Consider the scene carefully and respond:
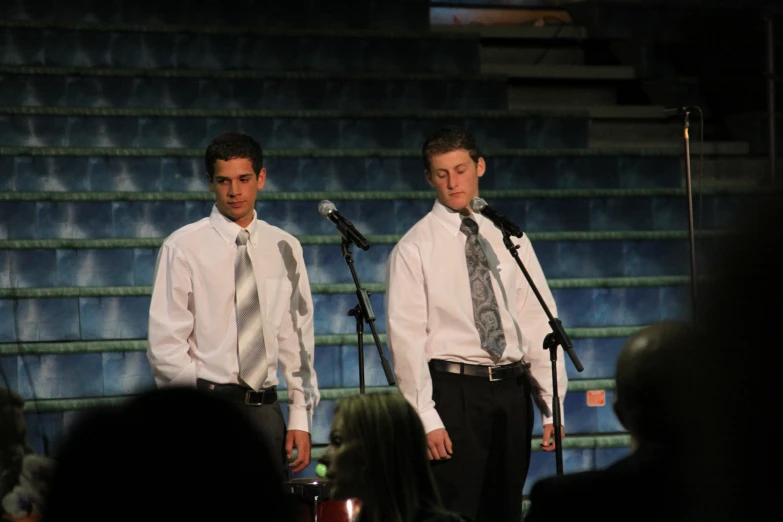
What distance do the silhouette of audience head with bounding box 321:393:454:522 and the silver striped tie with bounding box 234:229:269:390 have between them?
0.81 metres

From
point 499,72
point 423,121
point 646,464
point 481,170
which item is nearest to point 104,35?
point 423,121

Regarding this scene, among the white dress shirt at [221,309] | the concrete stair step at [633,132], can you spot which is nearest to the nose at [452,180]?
the white dress shirt at [221,309]

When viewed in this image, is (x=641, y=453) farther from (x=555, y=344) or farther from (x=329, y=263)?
(x=329, y=263)

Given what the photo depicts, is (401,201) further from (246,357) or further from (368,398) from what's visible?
(368,398)

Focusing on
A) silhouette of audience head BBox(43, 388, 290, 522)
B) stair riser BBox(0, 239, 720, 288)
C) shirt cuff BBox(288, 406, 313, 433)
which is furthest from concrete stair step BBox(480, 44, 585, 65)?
silhouette of audience head BBox(43, 388, 290, 522)

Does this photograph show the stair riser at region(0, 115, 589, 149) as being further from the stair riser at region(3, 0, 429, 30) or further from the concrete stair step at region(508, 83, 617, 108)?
the stair riser at region(3, 0, 429, 30)

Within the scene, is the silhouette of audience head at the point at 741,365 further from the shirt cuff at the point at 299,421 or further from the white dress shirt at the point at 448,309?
the shirt cuff at the point at 299,421

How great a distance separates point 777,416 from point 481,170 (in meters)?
3.14

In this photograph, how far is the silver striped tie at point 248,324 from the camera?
323 centimetres

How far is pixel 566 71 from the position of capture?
631 cm

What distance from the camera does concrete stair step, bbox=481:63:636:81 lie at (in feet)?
20.4

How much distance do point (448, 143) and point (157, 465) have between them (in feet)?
9.70

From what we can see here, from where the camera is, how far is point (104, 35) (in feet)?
17.8

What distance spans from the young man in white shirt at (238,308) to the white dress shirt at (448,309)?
1.00ft
